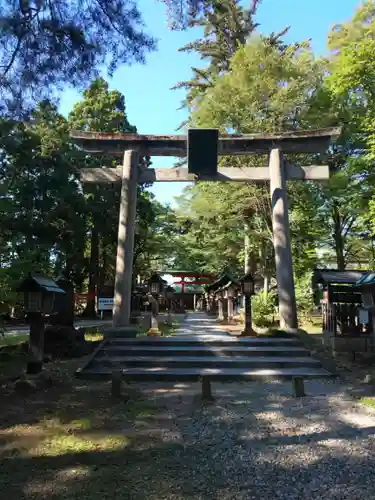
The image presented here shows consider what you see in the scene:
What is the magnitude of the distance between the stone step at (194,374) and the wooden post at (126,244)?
2.24 m

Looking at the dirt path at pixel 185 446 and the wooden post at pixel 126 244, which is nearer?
the dirt path at pixel 185 446

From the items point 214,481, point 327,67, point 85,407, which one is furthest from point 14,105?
point 327,67

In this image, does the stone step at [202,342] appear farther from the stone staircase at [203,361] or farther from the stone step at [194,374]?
the stone step at [194,374]

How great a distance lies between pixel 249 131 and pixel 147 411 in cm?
1166

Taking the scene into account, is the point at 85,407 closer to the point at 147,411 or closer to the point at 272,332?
the point at 147,411

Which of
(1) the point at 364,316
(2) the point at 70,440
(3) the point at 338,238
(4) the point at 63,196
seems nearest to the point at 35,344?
(2) the point at 70,440

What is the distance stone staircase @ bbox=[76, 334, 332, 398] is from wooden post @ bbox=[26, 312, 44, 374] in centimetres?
73

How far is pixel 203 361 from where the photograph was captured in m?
7.35

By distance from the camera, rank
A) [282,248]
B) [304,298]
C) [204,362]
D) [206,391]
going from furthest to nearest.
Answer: [304,298] → [282,248] → [204,362] → [206,391]

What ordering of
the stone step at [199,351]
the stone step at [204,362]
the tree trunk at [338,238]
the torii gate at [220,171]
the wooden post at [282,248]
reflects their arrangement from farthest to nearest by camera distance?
the tree trunk at [338,238]
the torii gate at [220,171]
the wooden post at [282,248]
the stone step at [199,351]
the stone step at [204,362]

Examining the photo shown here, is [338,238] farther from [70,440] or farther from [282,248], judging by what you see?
[70,440]

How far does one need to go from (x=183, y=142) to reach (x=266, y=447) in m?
8.36

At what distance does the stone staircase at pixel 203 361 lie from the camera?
6723mm

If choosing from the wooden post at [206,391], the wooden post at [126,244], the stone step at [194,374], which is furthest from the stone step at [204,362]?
the wooden post at [126,244]
